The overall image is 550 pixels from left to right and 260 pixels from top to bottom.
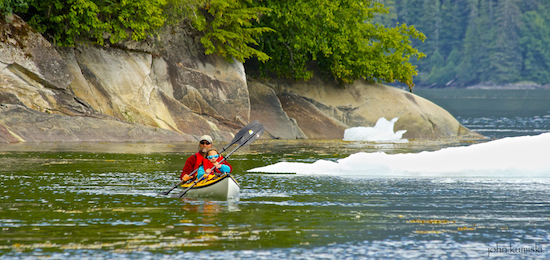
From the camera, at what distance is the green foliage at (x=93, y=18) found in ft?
93.4

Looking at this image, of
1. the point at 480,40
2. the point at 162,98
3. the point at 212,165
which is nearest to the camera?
the point at 212,165

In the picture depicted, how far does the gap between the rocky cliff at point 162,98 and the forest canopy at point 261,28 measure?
Result: 2.81 feet

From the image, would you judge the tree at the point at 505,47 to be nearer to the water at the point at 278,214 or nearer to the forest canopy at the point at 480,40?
the forest canopy at the point at 480,40

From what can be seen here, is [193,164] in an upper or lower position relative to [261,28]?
lower

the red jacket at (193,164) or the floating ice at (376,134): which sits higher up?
the floating ice at (376,134)

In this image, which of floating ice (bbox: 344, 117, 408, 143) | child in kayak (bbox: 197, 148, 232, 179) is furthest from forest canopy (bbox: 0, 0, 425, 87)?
child in kayak (bbox: 197, 148, 232, 179)

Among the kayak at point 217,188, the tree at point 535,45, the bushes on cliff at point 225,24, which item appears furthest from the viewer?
the tree at point 535,45

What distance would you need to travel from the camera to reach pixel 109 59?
31.5 m

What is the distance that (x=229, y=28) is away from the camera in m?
33.3

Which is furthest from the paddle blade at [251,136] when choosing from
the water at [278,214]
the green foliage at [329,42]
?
the green foliage at [329,42]

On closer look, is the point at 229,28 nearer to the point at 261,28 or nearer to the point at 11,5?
the point at 261,28

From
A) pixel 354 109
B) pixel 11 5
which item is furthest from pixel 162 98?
pixel 354 109

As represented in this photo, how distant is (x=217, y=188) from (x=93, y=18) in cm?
1692

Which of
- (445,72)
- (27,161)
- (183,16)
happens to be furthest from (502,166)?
(445,72)
